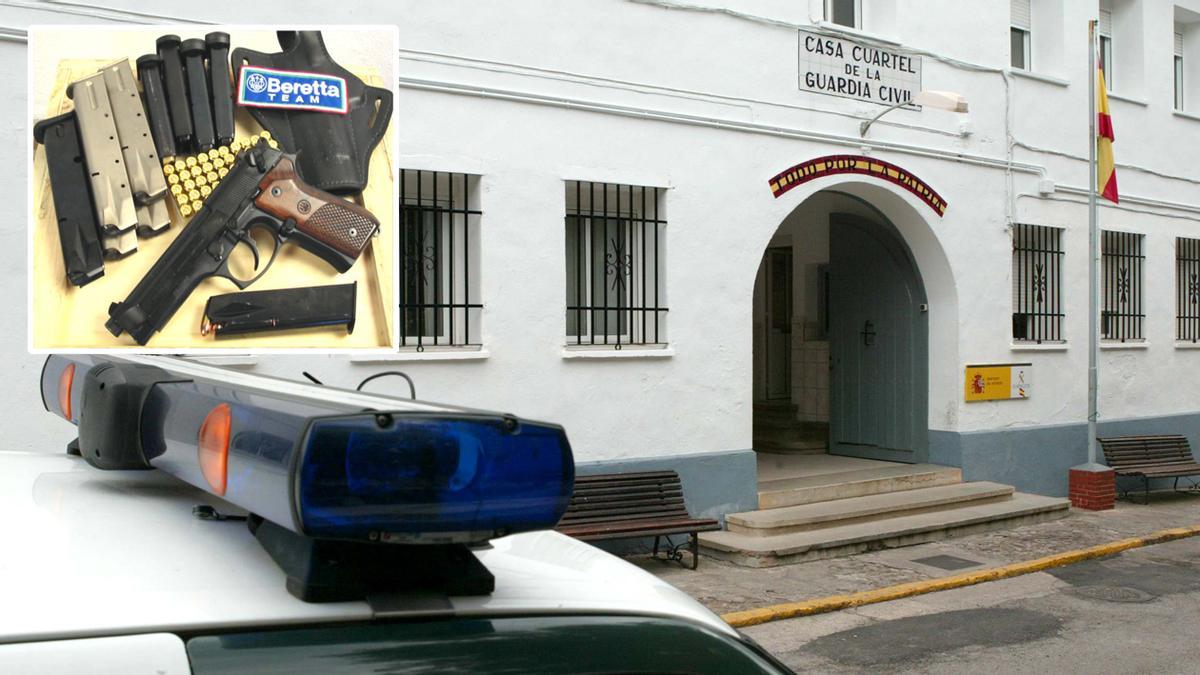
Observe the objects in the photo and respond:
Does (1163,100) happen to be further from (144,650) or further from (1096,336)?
(144,650)

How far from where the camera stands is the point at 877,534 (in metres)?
9.91

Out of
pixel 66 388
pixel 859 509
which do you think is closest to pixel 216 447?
pixel 66 388

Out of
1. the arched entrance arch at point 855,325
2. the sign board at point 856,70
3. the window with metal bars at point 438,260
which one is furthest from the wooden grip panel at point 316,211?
the sign board at point 856,70

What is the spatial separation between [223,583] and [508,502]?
0.36 metres

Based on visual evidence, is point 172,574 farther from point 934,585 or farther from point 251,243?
point 934,585

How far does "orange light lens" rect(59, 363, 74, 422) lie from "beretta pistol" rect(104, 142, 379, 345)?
5.32 metres

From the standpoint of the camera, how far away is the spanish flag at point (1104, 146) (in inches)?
499

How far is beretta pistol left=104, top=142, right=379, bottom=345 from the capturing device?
7.43 meters

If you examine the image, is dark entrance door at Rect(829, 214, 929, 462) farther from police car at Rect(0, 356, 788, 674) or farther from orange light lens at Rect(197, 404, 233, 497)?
orange light lens at Rect(197, 404, 233, 497)

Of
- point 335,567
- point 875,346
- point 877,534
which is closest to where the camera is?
point 335,567

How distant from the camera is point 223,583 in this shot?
4.44ft

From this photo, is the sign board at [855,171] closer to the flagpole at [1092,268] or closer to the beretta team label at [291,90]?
the flagpole at [1092,268]

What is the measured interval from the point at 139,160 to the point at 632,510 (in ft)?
13.9

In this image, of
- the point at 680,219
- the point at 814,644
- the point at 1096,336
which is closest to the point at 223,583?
the point at 814,644
